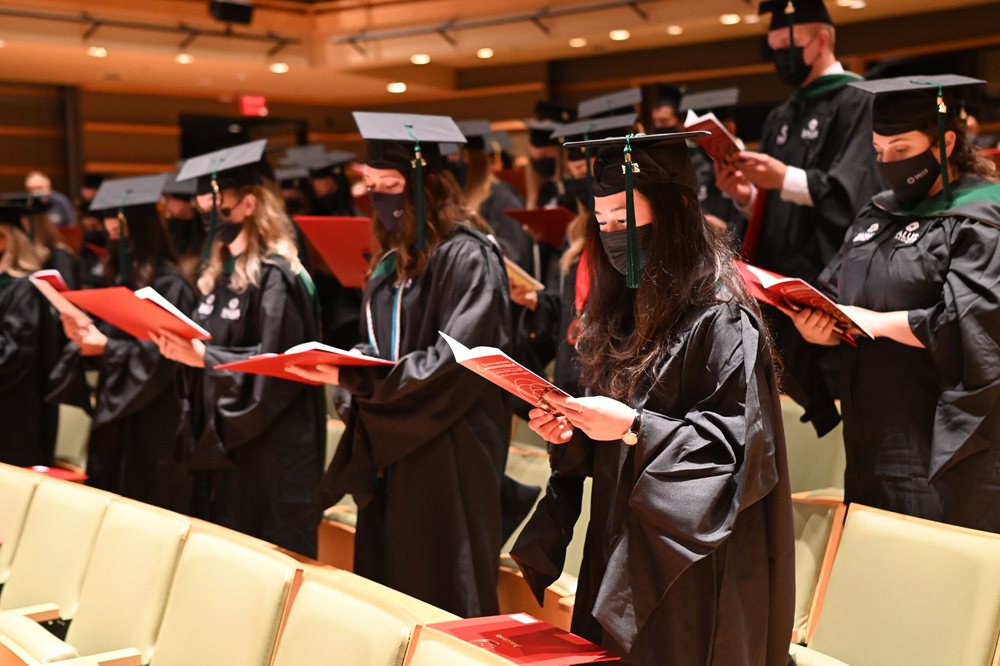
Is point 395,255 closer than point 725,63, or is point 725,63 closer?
point 395,255

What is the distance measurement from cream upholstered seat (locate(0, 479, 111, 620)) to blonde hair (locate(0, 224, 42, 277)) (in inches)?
107

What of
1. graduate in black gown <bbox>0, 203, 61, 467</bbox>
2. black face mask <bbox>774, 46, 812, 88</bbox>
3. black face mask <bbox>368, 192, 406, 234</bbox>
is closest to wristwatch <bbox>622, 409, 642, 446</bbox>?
black face mask <bbox>368, 192, 406, 234</bbox>

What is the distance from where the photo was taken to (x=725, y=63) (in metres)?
11.1

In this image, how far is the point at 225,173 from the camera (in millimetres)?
4047

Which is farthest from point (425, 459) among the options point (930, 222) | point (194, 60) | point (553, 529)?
point (194, 60)

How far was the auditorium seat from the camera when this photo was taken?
9.09ft

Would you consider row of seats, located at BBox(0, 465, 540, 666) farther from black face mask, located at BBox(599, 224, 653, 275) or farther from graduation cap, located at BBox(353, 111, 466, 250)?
graduation cap, located at BBox(353, 111, 466, 250)

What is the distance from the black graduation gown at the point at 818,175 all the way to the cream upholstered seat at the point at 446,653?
84.3 inches

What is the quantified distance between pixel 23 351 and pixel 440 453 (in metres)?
3.29

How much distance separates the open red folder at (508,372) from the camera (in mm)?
2074

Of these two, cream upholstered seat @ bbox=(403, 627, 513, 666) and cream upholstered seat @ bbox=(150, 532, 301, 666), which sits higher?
cream upholstered seat @ bbox=(403, 627, 513, 666)

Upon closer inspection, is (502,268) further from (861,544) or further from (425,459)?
(861,544)

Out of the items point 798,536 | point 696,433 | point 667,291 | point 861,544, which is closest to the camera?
point 696,433

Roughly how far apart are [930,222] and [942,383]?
0.44 metres
